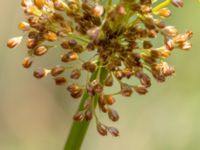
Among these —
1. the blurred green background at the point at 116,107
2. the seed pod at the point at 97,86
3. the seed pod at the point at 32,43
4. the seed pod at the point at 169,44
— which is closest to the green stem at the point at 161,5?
the seed pod at the point at 169,44

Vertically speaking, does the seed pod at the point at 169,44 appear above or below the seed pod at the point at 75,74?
above

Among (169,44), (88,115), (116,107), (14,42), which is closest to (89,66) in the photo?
(88,115)

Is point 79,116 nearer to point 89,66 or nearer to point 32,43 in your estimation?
point 89,66

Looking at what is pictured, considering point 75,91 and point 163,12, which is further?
point 163,12

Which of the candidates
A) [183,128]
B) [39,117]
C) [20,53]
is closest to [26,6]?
[183,128]

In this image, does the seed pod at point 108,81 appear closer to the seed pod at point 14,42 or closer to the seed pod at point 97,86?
the seed pod at point 97,86
